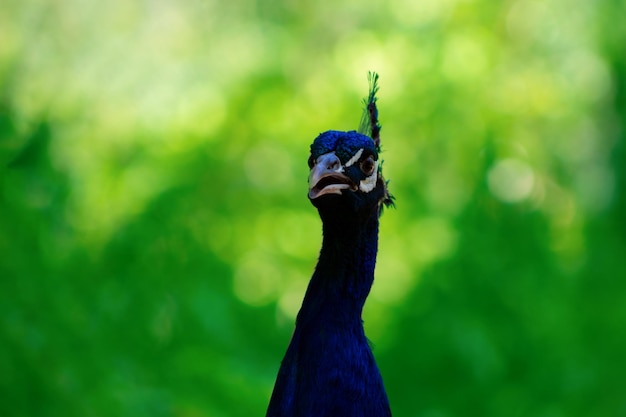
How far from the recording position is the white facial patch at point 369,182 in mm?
1502

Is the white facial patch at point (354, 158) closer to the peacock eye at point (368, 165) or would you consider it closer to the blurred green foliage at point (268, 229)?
the peacock eye at point (368, 165)

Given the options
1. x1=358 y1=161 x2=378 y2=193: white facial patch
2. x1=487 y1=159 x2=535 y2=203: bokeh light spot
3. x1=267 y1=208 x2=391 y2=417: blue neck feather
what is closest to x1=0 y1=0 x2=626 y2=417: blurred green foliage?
x1=487 y1=159 x2=535 y2=203: bokeh light spot

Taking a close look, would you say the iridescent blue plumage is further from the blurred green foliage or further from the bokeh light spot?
the bokeh light spot

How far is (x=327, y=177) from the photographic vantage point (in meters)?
1.44

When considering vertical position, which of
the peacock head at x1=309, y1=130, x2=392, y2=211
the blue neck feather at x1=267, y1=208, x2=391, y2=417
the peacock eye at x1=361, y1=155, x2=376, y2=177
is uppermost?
the peacock eye at x1=361, y1=155, x2=376, y2=177

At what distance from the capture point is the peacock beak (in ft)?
4.61

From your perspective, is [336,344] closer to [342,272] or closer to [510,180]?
[342,272]

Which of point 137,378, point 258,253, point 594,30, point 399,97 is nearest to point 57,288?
point 137,378

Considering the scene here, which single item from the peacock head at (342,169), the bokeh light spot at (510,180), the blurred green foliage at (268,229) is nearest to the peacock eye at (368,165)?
the peacock head at (342,169)

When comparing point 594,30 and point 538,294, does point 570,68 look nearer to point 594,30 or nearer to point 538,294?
point 594,30

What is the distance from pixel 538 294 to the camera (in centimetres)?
370

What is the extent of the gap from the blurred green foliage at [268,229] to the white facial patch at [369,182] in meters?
1.61

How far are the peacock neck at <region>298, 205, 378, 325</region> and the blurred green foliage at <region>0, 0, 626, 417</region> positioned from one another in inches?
58.0

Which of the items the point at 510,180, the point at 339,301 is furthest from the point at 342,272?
the point at 510,180
